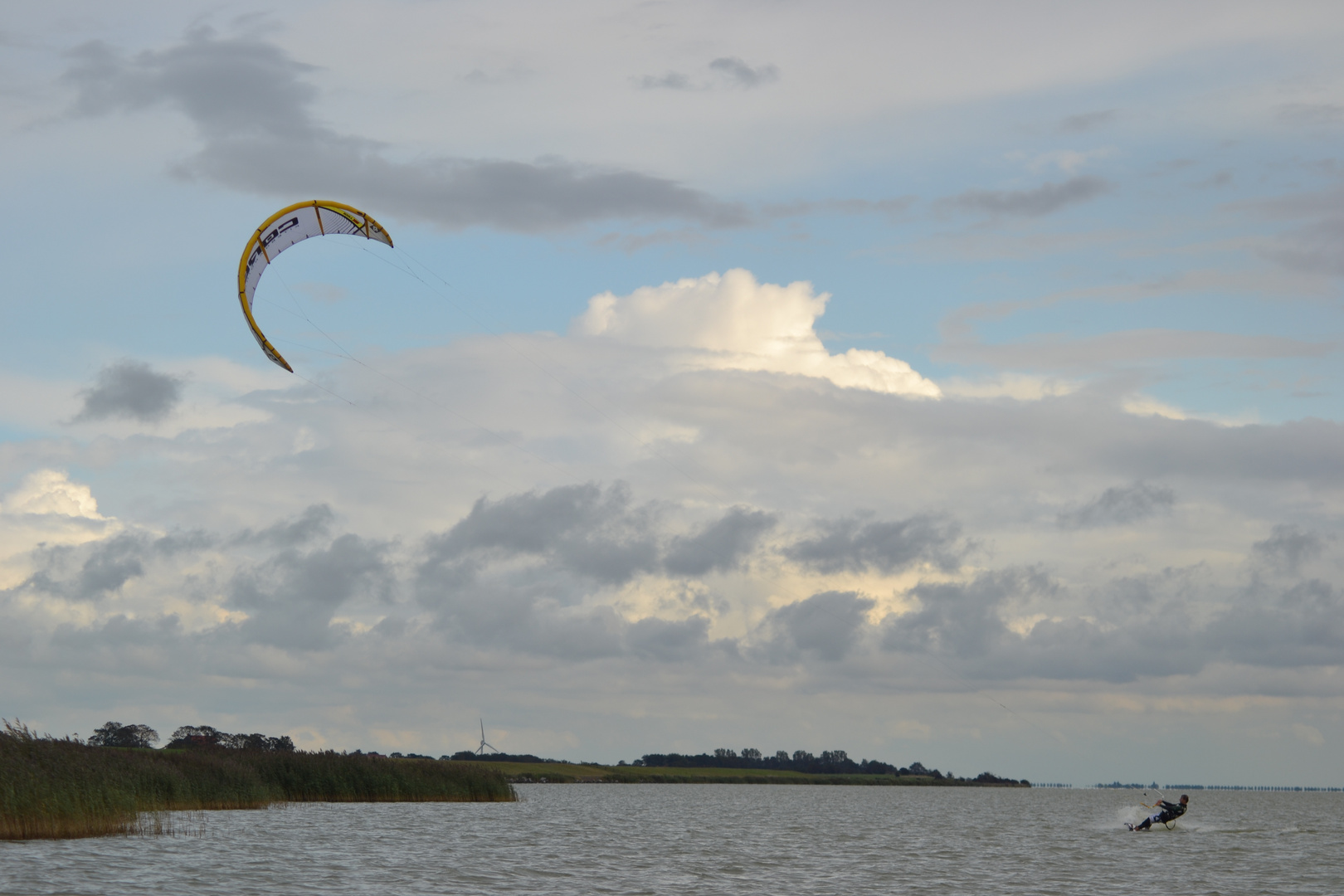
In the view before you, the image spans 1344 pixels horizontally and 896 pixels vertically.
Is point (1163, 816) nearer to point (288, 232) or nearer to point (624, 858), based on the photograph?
point (624, 858)

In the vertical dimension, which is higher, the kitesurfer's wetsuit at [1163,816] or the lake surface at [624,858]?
the lake surface at [624,858]

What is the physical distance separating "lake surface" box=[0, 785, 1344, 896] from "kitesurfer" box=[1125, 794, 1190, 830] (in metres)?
1.04

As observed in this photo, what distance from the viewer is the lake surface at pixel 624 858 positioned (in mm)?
27406

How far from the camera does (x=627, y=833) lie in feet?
169

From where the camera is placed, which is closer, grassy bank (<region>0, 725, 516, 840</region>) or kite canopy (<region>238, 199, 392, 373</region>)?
grassy bank (<region>0, 725, 516, 840</region>)

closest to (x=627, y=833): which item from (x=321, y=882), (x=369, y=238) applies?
(x=321, y=882)

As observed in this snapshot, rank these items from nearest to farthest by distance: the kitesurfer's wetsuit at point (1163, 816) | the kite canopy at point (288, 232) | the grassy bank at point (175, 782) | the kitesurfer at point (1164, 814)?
the grassy bank at point (175, 782)
the kite canopy at point (288, 232)
the kitesurfer at point (1164, 814)
the kitesurfer's wetsuit at point (1163, 816)

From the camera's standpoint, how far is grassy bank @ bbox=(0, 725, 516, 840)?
2928cm

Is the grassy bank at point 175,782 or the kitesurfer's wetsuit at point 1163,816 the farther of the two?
the kitesurfer's wetsuit at point 1163,816

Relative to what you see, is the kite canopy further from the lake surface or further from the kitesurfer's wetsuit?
the kitesurfer's wetsuit

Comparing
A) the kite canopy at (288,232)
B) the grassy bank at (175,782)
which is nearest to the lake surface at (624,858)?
the grassy bank at (175,782)

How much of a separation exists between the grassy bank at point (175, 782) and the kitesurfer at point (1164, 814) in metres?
36.6

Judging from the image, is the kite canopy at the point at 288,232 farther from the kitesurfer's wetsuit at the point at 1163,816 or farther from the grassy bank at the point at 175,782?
the kitesurfer's wetsuit at the point at 1163,816

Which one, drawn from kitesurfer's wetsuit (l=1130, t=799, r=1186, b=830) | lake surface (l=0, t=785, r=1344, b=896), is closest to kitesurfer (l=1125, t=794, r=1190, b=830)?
kitesurfer's wetsuit (l=1130, t=799, r=1186, b=830)
